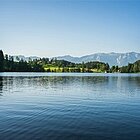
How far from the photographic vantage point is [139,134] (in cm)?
2339

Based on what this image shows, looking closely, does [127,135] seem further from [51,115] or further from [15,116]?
[15,116]

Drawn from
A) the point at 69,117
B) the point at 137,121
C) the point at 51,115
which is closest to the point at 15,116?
the point at 51,115

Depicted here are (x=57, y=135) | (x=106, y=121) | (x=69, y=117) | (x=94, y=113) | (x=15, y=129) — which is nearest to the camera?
(x=57, y=135)

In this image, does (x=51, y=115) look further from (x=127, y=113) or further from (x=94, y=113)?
(x=127, y=113)

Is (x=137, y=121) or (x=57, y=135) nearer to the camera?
(x=57, y=135)

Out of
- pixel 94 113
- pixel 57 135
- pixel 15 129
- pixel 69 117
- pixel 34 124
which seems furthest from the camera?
pixel 94 113

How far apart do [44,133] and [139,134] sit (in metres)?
8.91

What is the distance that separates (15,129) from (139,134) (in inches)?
471

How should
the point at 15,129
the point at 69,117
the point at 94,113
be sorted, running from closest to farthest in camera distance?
1. the point at 15,129
2. the point at 69,117
3. the point at 94,113

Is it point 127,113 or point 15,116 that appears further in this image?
point 127,113

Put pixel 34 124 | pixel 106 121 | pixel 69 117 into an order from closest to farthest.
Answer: pixel 34 124, pixel 106 121, pixel 69 117

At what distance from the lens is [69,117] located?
105ft

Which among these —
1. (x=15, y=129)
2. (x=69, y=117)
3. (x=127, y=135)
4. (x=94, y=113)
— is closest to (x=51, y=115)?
(x=69, y=117)

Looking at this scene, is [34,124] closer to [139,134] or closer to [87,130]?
[87,130]
